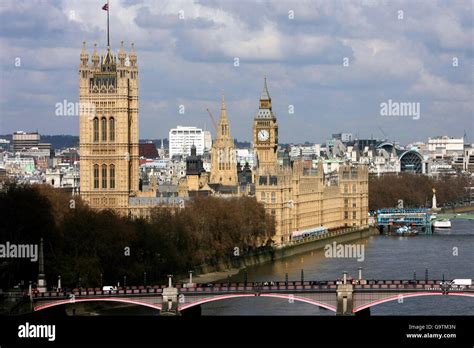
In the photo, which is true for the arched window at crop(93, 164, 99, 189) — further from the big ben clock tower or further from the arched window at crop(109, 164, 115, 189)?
the big ben clock tower

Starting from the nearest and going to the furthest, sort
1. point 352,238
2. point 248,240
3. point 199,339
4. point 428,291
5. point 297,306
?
point 199,339, point 428,291, point 297,306, point 248,240, point 352,238

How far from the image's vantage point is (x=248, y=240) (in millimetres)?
94312

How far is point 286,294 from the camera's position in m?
63.0

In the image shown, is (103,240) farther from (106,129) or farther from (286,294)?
(106,129)

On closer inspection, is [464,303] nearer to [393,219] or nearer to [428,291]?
[428,291]

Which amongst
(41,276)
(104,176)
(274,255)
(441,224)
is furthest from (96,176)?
(441,224)

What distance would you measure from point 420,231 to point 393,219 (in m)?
4.28

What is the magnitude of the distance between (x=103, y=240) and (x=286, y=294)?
526 inches

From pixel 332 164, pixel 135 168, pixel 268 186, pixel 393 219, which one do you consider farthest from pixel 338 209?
pixel 332 164

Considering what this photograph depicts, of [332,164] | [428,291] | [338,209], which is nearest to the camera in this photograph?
[428,291]

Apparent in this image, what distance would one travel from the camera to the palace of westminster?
9869 centimetres

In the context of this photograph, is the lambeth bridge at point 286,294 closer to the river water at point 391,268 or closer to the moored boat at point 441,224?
the river water at point 391,268

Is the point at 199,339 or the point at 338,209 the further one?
the point at 338,209

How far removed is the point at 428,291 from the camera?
Answer: 203 feet
